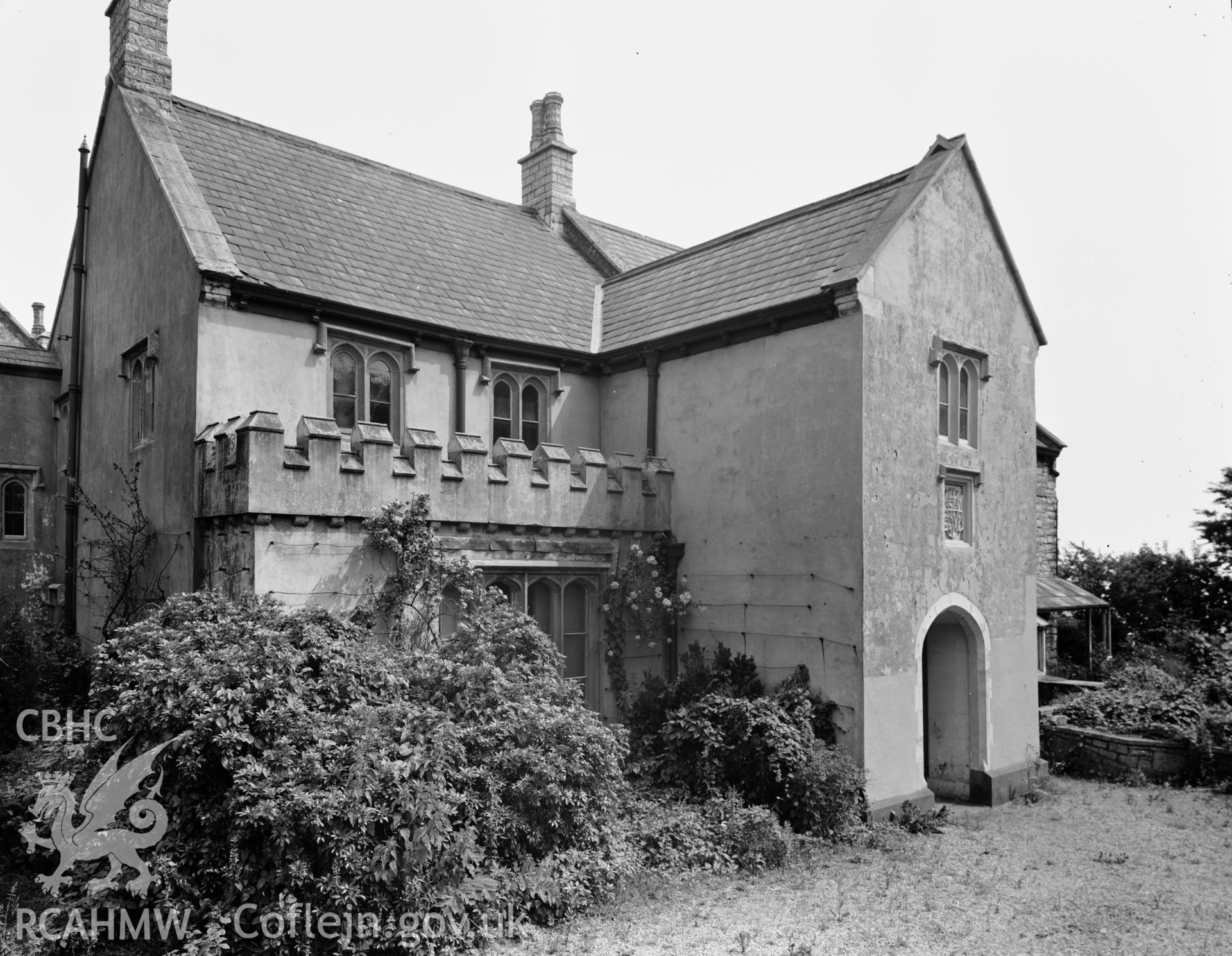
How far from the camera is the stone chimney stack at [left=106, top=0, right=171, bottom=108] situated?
15242mm

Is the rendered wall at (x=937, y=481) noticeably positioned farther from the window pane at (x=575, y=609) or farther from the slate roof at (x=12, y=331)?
the slate roof at (x=12, y=331)

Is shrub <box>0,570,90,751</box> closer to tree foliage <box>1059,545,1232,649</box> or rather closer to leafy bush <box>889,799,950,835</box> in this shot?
leafy bush <box>889,799,950,835</box>

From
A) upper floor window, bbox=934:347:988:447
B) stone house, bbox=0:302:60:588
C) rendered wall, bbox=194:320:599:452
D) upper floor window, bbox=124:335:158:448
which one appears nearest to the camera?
rendered wall, bbox=194:320:599:452

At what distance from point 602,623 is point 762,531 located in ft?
9.14

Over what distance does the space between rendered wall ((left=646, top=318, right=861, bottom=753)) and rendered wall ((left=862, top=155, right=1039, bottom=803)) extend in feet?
1.04

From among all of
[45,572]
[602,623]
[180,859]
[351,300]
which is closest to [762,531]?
[602,623]

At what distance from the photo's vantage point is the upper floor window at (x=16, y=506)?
1828 centimetres

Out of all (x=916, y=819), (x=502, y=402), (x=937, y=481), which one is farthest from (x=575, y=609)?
(x=937, y=481)

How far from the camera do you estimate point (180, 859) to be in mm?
7965

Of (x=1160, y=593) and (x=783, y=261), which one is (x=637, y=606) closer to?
(x=783, y=261)

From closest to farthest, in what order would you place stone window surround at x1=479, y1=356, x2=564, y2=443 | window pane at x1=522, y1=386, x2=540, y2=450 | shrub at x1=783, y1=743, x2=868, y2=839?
shrub at x1=783, y1=743, x2=868, y2=839
stone window surround at x1=479, y1=356, x2=564, y2=443
window pane at x1=522, y1=386, x2=540, y2=450

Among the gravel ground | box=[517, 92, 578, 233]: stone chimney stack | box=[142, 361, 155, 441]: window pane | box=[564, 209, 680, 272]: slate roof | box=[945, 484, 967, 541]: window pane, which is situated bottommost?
the gravel ground

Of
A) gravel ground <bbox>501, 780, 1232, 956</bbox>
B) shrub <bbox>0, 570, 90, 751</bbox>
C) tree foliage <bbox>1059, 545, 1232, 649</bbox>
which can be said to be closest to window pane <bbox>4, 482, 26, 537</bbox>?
shrub <bbox>0, 570, 90, 751</bbox>

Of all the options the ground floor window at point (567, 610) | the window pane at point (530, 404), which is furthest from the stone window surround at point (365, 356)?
the ground floor window at point (567, 610)
